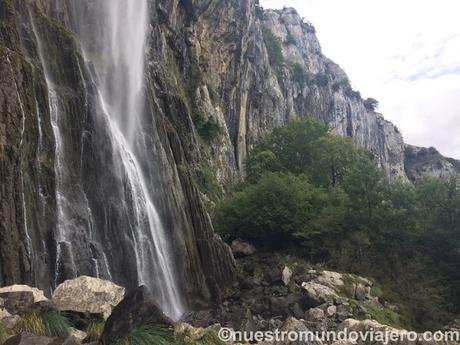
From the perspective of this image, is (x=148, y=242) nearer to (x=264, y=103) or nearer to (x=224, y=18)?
(x=224, y=18)

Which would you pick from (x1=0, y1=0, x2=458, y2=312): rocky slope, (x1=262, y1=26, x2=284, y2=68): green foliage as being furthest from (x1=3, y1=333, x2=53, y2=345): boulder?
(x1=262, y1=26, x2=284, y2=68): green foliage

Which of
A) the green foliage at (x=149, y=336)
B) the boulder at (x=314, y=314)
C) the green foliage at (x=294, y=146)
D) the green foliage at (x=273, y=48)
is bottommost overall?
the boulder at (x=314, y=314)

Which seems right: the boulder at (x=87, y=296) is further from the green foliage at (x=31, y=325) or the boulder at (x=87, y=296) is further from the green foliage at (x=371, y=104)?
the green foliage at (x=371, y=104)

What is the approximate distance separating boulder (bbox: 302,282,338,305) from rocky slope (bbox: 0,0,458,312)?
4.99 meters

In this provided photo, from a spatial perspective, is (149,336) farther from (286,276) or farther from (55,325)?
(286,276)

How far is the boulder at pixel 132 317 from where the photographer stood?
23.7ft

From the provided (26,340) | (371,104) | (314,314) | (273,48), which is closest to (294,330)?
(26,340)

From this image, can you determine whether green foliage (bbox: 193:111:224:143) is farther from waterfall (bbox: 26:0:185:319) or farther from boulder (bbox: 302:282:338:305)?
boulder (bbox: 302:282:338:305)

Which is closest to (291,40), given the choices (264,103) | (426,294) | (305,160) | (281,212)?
(264,103)

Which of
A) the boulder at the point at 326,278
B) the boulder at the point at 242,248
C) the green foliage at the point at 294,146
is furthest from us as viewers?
the green foliage at the point at 294,146

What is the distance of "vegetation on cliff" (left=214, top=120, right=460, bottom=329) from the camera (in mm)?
27141

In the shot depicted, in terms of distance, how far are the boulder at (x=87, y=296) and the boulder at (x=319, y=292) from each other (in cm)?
1419

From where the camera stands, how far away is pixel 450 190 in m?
30.7

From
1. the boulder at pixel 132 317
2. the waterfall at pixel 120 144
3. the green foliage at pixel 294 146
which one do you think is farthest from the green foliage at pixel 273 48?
the boulder at pixel 132 317
